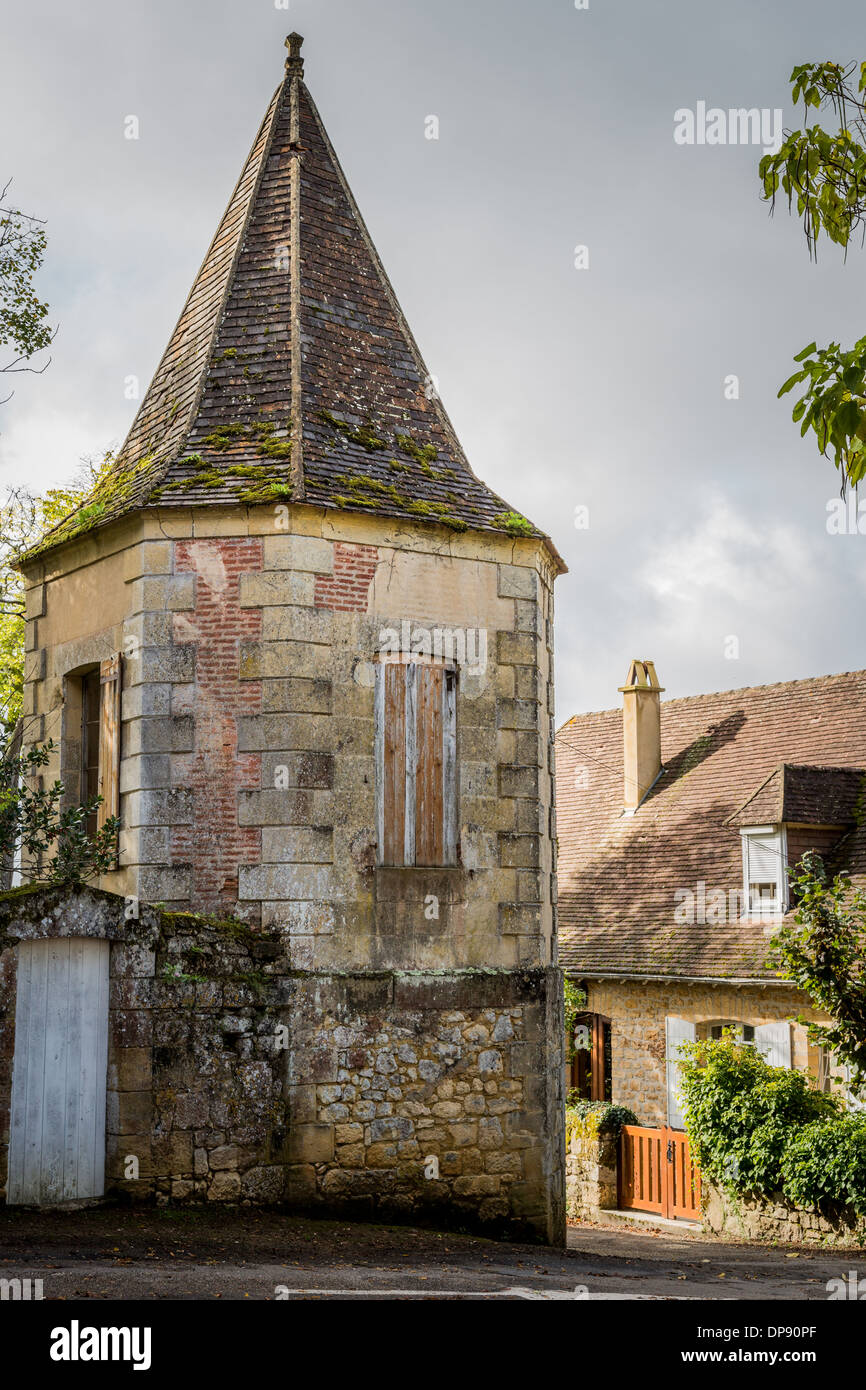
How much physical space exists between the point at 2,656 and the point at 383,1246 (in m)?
14.3

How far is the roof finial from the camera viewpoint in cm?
1548

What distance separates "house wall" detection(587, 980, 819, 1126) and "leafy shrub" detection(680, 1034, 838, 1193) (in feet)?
4.58

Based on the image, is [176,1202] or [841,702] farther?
[841,702]

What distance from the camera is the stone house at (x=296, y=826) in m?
10.2

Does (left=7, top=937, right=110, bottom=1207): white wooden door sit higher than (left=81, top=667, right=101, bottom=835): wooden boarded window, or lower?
lower

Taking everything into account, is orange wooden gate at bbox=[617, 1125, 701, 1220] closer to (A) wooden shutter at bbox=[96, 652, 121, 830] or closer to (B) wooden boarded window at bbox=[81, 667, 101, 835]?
(B) wooden boarded window at bbox=[81, 667, 101, 835]

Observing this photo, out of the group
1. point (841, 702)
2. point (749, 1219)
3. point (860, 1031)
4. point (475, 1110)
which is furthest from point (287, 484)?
point (841, 702)

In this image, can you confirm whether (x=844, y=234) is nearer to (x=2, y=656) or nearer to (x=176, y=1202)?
(x=176, y=1202)

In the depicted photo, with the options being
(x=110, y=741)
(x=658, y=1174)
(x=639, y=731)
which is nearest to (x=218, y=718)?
(x=110, y=741)

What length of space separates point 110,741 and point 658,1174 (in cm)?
1052

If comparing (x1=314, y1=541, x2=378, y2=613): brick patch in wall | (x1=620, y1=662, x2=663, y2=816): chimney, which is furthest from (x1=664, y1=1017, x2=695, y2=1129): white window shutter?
(x1=314, y1=541, x2=378, y2=613): brick patch in wall

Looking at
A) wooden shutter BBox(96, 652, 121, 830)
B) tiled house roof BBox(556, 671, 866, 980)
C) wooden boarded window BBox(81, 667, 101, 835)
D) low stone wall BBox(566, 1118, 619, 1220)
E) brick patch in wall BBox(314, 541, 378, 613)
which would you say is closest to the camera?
brick patch in wall BBox(314, 541, 378, 613)

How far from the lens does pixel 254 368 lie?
43.7ft

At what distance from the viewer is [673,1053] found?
19141mm
